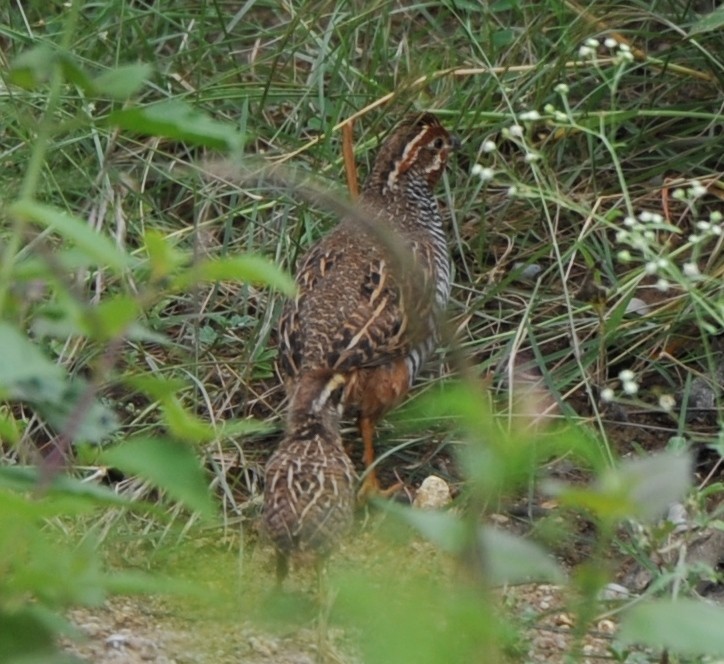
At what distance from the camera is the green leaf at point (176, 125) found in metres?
1.42

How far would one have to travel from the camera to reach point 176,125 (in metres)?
1.43

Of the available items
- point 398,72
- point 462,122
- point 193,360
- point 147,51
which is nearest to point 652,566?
point 193,360

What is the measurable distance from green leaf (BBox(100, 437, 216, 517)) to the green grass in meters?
2.56

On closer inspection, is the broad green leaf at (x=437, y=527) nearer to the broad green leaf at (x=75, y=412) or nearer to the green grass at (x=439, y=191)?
the broad green leaf at (x=75, y=412)

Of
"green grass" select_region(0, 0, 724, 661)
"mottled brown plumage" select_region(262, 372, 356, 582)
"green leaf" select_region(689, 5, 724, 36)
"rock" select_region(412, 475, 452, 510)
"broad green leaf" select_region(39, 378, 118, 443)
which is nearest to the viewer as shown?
"broad green leaf" select_region(39, 378, 118, 443)

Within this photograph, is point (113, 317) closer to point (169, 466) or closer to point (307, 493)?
point (169, 466)

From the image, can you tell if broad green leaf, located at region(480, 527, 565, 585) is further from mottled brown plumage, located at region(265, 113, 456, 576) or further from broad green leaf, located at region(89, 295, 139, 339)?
mottled brown plumage, located at region(265, 113, 456, 576)

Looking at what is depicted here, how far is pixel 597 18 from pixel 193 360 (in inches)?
68.7

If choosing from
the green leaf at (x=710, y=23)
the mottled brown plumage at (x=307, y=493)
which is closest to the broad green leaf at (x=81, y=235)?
the mottled brown plumage at (x=307, y=493)

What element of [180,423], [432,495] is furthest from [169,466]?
[432,495]

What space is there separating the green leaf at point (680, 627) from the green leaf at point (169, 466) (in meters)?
0.39

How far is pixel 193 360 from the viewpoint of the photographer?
4.60 m

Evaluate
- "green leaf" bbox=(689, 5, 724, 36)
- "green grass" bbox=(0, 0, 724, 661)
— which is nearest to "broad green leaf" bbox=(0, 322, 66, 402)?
"green grass" bbox=(0, 0, 724, 661)

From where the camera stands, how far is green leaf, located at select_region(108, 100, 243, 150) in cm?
142
